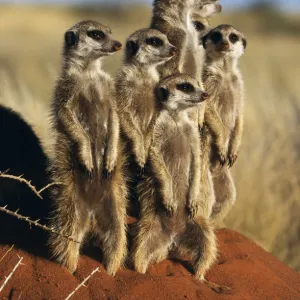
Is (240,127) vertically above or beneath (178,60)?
beneath

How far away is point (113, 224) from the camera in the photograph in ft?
14.0

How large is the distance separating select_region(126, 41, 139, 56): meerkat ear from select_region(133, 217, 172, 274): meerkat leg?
1024 millimetres

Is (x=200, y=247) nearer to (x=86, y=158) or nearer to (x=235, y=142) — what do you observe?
(x=86, y=158)

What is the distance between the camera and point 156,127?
4.56 m

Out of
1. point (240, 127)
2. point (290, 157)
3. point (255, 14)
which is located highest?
point (240, 127)

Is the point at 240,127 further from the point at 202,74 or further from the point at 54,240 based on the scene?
the point at 54,240

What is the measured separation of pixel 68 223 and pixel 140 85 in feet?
3.14

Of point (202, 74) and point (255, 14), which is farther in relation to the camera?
point (255, 14)

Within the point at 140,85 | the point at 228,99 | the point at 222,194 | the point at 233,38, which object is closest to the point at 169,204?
the point at 140,85

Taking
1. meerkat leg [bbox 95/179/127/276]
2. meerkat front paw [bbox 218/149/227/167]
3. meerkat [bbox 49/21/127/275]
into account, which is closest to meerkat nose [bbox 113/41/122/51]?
meerkat [bbox 49/21/127/275]

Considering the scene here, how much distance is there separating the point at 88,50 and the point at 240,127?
1.28 m

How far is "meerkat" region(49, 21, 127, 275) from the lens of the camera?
4.21 metres

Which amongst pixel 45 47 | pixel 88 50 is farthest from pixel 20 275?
pixel 45 47

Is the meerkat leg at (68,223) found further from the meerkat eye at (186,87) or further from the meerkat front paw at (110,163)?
the meerkat eye at (186,87)
